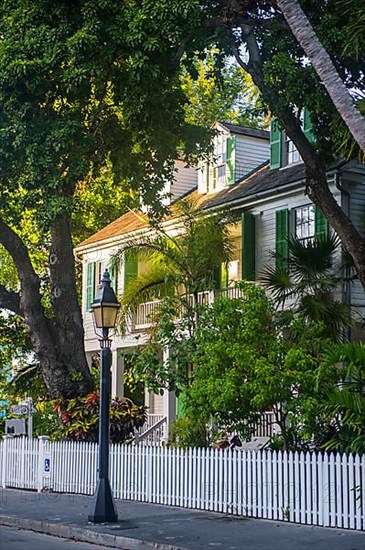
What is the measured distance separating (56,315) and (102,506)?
8.26 m

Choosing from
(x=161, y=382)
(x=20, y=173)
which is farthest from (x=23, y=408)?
(x=20, y=173)

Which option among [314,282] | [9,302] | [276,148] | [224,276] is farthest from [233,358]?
[276,148]

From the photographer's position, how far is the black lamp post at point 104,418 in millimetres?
14211

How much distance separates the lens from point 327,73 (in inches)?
534

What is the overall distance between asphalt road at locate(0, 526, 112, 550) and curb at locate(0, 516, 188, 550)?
0.52ft

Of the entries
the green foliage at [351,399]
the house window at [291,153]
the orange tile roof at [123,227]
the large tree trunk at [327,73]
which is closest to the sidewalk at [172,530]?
the green foliage at [351,399]

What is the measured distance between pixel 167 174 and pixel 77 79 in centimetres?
567

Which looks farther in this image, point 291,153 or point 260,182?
point 260,182

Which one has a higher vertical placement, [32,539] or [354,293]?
[354,293]

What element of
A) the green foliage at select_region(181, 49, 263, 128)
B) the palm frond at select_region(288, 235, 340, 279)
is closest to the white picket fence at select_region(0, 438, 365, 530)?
the palm frond at select_region(288, 235, 340, 279)

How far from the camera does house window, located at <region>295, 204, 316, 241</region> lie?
22688 mm

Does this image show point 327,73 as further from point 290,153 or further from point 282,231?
point 290,153

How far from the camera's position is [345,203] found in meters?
21.9

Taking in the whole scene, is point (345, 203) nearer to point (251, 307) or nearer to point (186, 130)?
point (186, 130)
